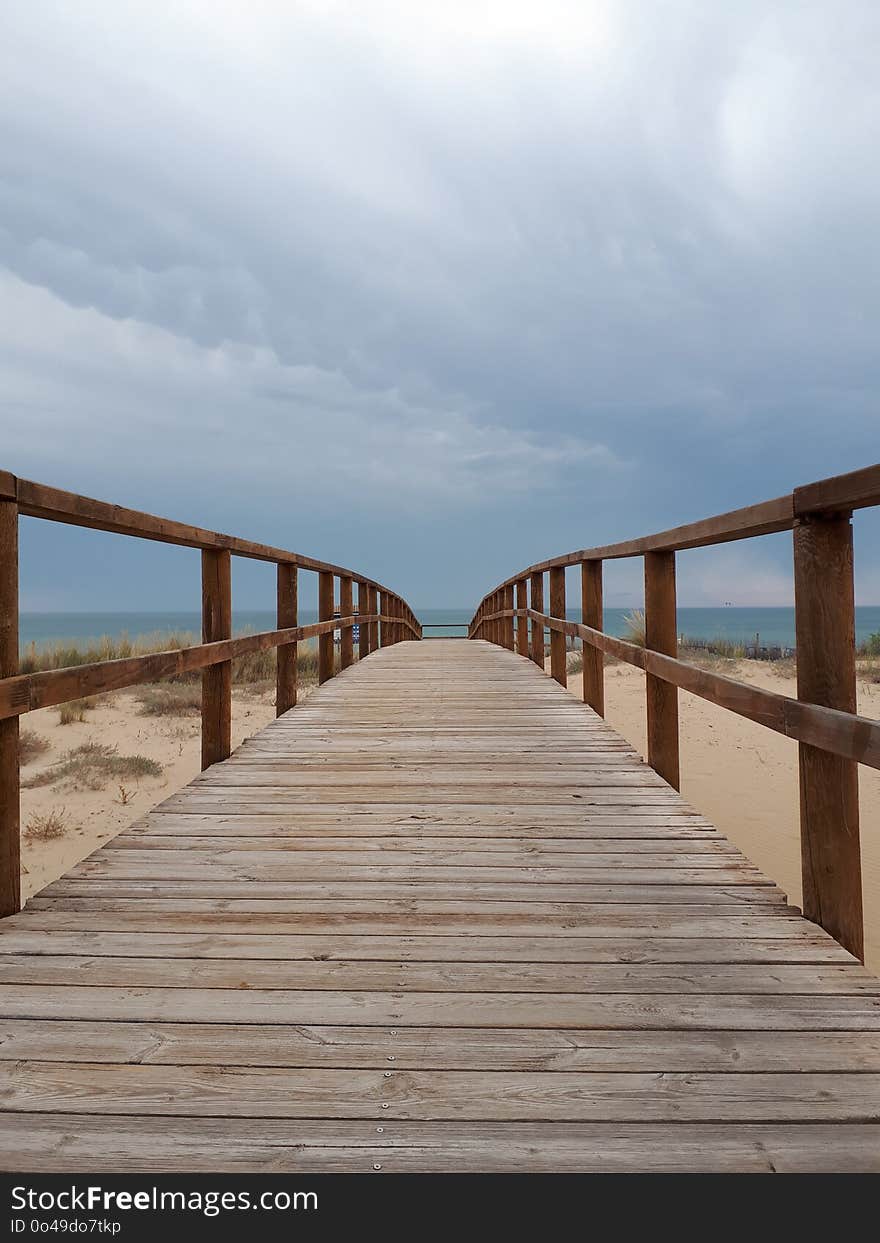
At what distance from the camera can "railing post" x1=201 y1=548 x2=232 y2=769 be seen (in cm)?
360

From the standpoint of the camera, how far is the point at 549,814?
2.74 meters

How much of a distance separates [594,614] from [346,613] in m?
3.45

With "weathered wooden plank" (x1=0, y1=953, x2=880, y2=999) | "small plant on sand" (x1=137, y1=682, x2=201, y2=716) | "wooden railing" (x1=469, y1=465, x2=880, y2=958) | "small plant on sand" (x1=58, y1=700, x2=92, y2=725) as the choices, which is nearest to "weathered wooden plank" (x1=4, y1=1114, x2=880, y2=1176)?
"weathered wooden plank" (x1=0, y1=953, x2=880, y2=999)

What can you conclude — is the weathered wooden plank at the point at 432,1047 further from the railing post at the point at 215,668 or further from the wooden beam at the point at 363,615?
the wooden beam at the point at 363,615

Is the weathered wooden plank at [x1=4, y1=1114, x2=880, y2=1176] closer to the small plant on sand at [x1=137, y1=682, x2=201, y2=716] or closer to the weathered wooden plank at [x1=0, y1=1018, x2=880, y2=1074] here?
the weathered wooden plank at [x1=0, y1=1018, x2=880, y2=1074]

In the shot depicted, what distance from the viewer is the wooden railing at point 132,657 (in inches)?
79.4

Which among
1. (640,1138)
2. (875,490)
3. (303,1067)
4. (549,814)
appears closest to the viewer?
(640,1138)

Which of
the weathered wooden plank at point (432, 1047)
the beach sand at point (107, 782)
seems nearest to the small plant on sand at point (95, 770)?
the beach sand at point (107, 782)

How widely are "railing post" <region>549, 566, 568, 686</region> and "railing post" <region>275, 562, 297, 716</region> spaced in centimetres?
224

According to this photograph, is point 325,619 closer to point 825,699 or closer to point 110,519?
point 110,519
